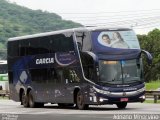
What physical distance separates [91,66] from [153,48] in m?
85.5

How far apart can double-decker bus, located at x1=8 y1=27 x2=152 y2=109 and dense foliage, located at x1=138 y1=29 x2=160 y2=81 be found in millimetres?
76899

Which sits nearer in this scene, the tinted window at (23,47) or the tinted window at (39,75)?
the tinted window at (39,75)

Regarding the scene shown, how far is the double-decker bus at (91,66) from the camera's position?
27531mm

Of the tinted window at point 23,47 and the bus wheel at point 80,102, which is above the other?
the tinted window at point 23,47

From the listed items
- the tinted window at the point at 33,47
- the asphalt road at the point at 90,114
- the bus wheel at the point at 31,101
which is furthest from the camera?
the bus wheel at the point at 31,101

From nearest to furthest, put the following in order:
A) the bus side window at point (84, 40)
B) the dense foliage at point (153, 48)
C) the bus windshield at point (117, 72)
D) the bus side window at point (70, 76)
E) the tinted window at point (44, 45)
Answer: the bus windshield at point (117, 72) → the bus side window at point (84, 40) → the bus side window at point (70, 76) → the tinted window at point (44, 45) → the dense foliage at point (153, 48)

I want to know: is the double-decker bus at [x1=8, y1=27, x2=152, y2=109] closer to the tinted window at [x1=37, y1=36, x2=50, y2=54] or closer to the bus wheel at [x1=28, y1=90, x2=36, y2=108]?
the tinted window at [x1=37, y1=36, x2=50, y2=54]

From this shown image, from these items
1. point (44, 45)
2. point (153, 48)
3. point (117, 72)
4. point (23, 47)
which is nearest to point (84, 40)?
point (117, 72)

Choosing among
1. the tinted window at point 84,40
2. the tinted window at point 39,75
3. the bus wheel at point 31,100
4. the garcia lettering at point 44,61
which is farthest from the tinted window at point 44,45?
the tinted window at point 84,40

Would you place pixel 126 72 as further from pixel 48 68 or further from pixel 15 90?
pixel 15 90

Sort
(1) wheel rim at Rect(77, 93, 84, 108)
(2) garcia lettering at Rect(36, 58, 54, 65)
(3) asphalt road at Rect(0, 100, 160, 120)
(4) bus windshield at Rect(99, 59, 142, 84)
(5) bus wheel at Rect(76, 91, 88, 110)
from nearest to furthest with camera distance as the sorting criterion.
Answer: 1. (3) asphalt road at Rect(0, 100, 160, 120)
2. (4) bus windshield at Rect(99, 59, 142, 84)
3. (5) bus wheel at Rect(76, 91, 88, 110)
4. (1) wheel rim at Rect(77, 93, 84, 108)
5. (2) garcia lettering at Rect(36, 58, 54, 65)

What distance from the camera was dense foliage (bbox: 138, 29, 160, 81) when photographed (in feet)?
358

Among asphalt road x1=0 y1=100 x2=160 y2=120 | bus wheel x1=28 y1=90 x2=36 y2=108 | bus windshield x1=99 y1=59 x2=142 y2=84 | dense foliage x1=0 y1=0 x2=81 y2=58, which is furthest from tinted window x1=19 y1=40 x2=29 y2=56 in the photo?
dense foliage x1=0 y1=0 x2=81 y2=58

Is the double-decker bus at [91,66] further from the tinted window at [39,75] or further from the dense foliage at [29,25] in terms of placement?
the dense foliage at [29,25]
